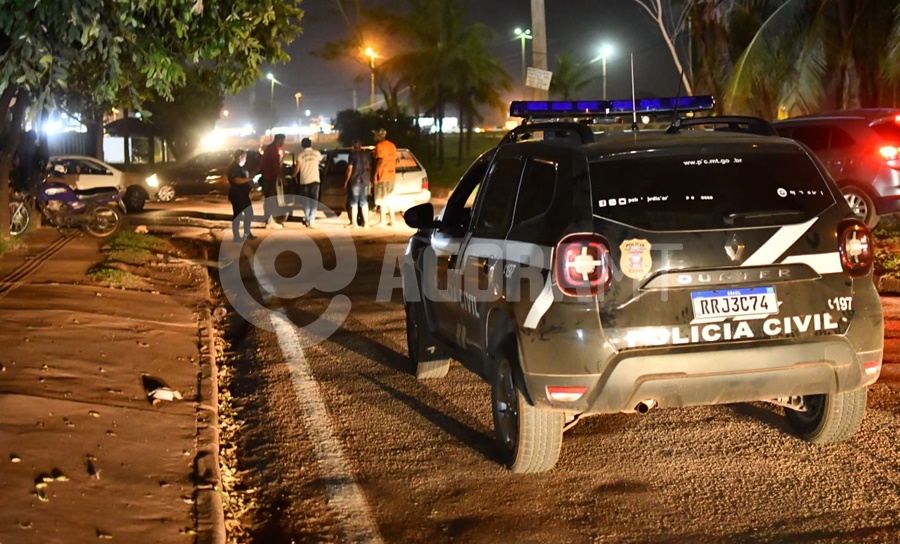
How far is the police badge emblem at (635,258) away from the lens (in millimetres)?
5047

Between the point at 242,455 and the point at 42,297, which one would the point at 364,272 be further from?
the point at 242,455

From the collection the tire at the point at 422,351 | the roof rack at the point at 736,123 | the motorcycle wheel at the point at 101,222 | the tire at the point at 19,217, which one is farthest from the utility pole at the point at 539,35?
the roof rack at the point at 736,123

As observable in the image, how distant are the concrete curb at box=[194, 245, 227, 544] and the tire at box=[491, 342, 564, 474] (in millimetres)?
1605

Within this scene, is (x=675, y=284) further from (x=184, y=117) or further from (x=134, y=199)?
(x=184, y=117)

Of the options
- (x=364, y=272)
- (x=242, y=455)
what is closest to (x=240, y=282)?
(x=364, y=272)

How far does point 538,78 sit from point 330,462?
1185cm

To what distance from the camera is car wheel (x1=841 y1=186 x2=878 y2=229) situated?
1402cm

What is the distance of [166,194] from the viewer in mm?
29734

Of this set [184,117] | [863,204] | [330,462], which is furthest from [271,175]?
[184,117]

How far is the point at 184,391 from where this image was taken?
7621 millimetres

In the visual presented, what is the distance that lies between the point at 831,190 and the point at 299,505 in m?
3.27

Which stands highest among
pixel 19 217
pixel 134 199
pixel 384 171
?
pixel 384 171

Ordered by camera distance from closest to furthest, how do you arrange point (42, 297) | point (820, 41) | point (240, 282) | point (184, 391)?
1. point (184, 391)
2. point (42, 297)
3. point (240, 282)
4. point (820, 41)

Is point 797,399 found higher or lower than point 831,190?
lower
